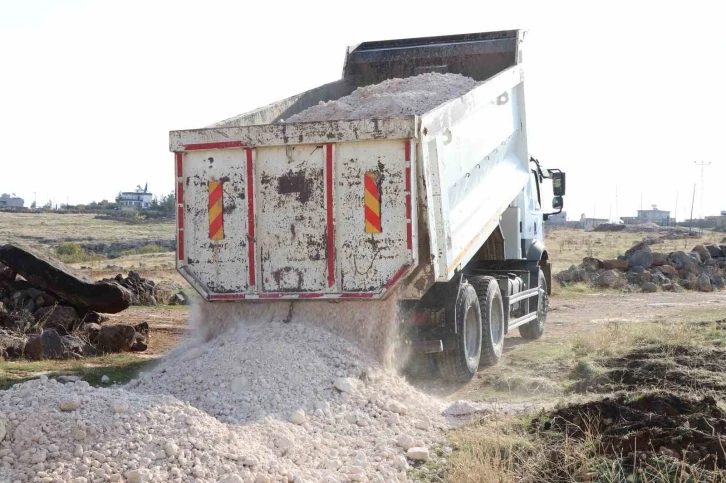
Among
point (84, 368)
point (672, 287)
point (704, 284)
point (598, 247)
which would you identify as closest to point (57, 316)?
point (84, 368)

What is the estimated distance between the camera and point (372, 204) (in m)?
8.31

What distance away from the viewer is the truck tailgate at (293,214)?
8250 mm

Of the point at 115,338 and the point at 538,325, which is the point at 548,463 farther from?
the point at 538,325

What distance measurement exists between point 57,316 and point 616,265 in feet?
56.4

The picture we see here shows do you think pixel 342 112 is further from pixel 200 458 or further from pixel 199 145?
pixel 200 458

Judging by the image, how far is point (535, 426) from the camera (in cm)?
688

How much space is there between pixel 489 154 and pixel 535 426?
4505 millimetres

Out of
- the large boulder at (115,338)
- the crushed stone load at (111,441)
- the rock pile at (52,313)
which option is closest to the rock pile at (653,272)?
the rock pile at (52,313)

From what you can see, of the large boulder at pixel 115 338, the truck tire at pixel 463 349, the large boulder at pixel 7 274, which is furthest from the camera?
the large boulder at pixel 7 274

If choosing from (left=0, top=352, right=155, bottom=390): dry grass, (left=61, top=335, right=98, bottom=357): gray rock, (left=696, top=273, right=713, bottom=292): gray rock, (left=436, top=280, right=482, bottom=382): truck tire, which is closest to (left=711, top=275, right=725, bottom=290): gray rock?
(left=696, top=273, right=713, bottom=292): gray rock

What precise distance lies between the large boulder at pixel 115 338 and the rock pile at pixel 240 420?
286cm

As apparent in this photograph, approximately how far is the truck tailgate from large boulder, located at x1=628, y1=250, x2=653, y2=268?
18354 millimetres

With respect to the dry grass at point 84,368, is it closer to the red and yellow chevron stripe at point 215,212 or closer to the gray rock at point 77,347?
the gray rock at point 77,347

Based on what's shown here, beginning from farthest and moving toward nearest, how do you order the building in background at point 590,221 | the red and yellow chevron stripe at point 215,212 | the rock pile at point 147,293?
the building in background at point 590,221 → the rock pile at point 147,293 → the red and yellow chevron stripe at point 215,212
